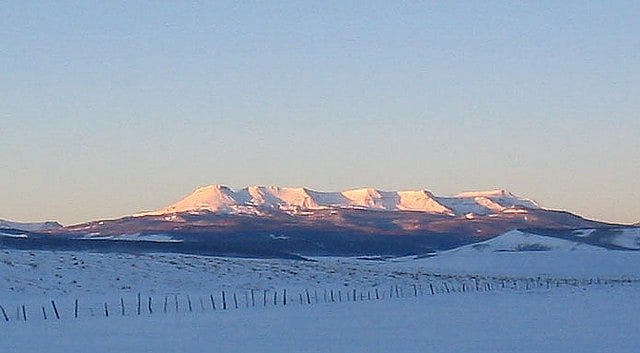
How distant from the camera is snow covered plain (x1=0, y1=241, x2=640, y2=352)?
26422mm

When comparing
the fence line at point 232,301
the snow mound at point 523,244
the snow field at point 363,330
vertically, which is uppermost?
the snow mound at point 523,244

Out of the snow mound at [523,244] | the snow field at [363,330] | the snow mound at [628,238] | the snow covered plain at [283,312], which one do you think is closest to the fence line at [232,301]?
the snow covered plain at [283,312]

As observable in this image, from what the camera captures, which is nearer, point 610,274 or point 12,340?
point 12,340

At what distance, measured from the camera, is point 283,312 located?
3803cm

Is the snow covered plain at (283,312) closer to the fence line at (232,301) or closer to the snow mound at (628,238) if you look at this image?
the fence line at (232,301)

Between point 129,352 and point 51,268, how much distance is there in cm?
3677

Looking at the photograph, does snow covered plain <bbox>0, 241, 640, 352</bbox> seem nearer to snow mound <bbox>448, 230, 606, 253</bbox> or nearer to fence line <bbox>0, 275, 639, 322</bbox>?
fence line <bbox>0, 275, 639, 322</bbox>

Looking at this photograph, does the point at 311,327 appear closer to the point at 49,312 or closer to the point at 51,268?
the point at 49,312

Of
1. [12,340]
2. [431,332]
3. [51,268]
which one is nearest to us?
[12,340]

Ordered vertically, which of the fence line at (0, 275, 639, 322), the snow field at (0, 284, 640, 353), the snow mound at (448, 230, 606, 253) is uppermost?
the snow mound at (448, 230, 606, 253)

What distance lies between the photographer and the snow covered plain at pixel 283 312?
86.7 feet

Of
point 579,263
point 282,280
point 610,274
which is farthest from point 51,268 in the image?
point 579,263

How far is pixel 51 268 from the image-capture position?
197ft

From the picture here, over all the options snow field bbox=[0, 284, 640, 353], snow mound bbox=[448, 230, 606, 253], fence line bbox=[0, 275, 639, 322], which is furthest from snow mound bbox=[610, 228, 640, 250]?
snow field bbox=[0, 284, 640, 353]
